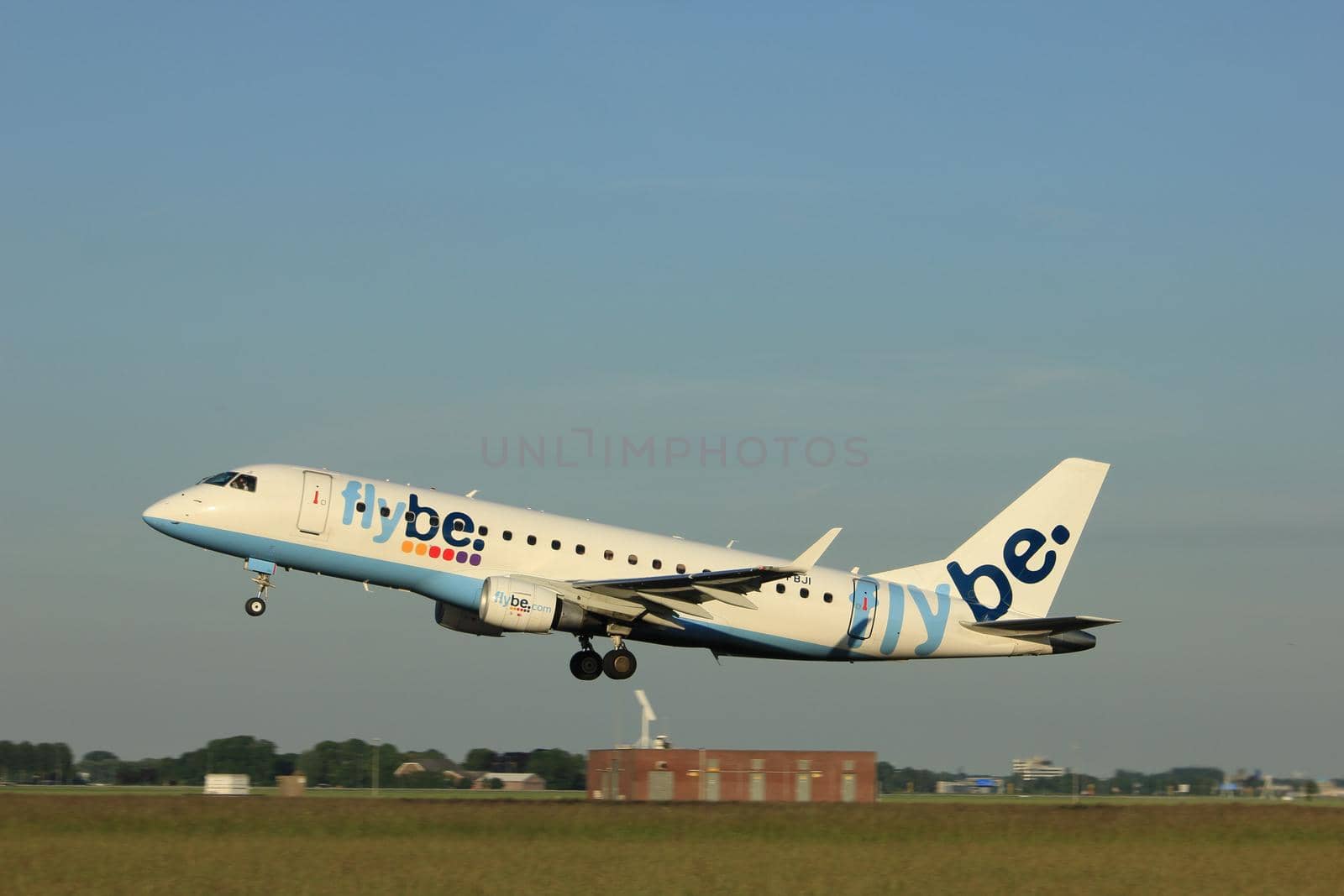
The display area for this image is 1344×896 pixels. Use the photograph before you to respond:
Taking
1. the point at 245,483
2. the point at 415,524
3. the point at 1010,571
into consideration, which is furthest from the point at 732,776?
the point at 245,483

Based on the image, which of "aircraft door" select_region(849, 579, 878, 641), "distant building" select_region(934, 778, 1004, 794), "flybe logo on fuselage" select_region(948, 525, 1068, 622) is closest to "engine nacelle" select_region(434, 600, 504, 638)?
"aircraft door" select_region(849, 579, 878, 641)

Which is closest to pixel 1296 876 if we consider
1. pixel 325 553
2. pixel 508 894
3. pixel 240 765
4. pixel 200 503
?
pixel 508 894

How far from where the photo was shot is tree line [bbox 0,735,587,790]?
179ft

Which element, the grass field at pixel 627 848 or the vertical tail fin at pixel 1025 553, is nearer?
the grass field at pixel 627 848

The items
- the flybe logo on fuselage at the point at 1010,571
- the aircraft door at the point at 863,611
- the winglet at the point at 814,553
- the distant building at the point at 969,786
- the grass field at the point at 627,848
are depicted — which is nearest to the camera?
the grass field at the point at 627,848

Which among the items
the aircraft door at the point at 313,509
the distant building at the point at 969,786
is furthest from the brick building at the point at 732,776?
the distant building at the point at 969,786

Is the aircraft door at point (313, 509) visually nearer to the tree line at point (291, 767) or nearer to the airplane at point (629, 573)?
the airplane at point (629, 573)

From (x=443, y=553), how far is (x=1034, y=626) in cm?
1617

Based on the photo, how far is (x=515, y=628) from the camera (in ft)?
133

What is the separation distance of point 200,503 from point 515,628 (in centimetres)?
858

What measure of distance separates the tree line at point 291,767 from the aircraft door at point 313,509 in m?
16.8

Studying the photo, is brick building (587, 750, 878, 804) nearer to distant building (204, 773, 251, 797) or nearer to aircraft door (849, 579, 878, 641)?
aircraft door (849, 579, 878, 641)

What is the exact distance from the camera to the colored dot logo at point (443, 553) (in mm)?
40688

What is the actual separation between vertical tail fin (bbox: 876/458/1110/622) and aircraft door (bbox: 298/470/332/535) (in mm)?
16045
